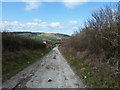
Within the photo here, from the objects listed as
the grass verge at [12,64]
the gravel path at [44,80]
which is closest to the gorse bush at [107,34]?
the gravel path at [44,80]

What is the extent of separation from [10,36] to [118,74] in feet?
84.0

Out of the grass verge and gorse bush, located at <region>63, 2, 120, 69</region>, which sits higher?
gorse bush, located at <region>63, 2, 120, 69</region>

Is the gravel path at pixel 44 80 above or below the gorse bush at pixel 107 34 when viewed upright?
below

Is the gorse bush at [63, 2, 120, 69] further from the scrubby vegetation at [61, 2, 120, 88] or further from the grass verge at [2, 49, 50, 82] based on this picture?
the grass verge at [2, 49, 50, 82]

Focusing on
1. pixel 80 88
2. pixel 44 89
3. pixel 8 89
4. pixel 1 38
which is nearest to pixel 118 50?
pixel 80 88

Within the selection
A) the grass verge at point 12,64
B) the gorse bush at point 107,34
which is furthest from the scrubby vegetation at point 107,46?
the grass verge at point 12,64

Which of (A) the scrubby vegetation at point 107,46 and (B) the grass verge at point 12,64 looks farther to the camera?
(B) the grass verge at point 12,64

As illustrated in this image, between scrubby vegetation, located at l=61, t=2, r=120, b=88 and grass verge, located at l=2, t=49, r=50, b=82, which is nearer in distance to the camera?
scrubby vegetation, located at l=61, t=2, r=120, b=88

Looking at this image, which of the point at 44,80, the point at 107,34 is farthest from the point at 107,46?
the point at 44,80

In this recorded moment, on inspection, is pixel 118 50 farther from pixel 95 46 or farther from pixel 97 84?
pixel 95 46

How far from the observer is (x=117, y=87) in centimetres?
962

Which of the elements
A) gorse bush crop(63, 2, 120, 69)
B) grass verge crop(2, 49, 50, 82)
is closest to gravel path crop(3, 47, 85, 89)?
grass verge crop(2, 49, 50, 82)

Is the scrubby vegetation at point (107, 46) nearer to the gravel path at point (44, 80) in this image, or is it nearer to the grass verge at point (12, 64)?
the gravel path at point (44, 80)

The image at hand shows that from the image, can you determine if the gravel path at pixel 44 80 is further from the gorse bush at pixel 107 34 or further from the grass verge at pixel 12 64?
the gorse bush at pixel 107 34
